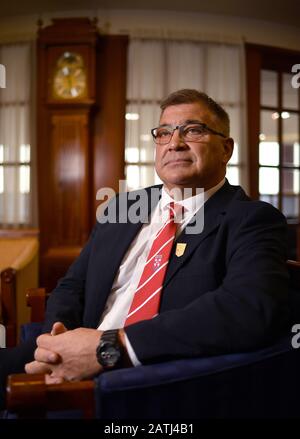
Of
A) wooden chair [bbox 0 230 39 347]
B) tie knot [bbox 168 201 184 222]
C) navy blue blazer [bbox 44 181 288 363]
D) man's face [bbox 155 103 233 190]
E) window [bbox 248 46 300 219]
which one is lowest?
wooden chair [bbox 0 230 39 347]

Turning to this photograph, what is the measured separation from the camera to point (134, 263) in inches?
53.6

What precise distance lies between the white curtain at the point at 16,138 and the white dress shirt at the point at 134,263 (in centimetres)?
269

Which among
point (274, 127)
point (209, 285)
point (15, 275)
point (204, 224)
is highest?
point (274, 127)

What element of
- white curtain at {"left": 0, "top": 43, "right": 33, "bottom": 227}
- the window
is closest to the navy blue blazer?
white curtain at {"left": 0, "top": 43, "right": 33, "bottom": 227}

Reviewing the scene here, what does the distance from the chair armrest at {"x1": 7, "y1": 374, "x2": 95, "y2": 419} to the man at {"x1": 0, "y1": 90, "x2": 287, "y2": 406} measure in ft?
0.48

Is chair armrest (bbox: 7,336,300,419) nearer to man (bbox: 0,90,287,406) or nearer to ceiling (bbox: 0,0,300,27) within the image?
man (bbox: 0,90,287,406)

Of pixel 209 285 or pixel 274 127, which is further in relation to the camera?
pixel 274 127

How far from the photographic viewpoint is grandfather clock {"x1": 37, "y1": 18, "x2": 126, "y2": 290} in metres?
3.49

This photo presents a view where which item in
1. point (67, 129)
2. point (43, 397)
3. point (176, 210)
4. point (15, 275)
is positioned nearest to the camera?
point (43, 397)

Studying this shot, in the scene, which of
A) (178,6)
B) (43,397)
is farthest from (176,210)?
(178,6)

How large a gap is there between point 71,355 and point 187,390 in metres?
0.31

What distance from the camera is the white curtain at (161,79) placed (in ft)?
12.3

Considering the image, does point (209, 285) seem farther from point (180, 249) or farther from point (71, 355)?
point (71, 355)

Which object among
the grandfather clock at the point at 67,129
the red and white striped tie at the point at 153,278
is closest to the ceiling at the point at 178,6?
the grandfather clock at the point at 67,129
